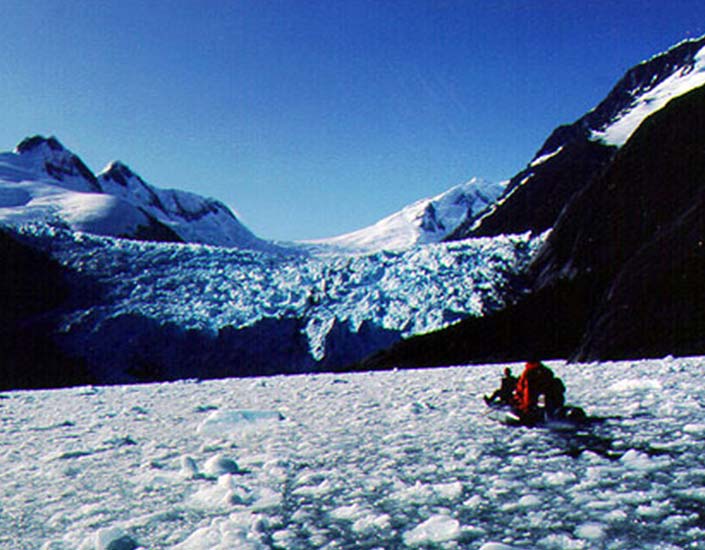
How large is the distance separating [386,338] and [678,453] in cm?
1807

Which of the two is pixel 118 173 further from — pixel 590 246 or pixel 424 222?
pixel 590 246

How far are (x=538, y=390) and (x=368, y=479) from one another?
8.61 feet

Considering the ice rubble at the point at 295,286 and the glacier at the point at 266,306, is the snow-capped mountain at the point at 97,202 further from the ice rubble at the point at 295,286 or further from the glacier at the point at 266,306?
the glacier at the point at 266,306

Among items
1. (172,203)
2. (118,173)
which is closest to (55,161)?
(118,173)

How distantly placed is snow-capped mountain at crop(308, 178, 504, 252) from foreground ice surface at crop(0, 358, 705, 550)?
90.4 m

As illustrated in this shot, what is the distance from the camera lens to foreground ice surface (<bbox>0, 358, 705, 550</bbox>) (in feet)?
9.95

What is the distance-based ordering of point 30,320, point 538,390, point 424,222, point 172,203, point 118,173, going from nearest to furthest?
point 538,390 < point 30,320 < point 118,173 < point 172,203 < point 424,222

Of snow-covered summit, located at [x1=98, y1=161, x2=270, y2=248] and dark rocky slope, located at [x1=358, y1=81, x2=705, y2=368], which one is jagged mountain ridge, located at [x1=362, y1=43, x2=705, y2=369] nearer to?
dark rocky slope, located at [x1=358, y1=81, x2=705, y2=368]

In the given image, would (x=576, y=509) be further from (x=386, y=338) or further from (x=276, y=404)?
(x=386, y=338)

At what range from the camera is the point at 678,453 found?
13.9 ft

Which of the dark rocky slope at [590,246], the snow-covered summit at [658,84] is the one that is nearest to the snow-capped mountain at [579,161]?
the snow-covered summit at [658,84]

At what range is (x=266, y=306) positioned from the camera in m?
24.1

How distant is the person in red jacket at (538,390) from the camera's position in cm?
587

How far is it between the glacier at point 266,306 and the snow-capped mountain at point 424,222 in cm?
7089
